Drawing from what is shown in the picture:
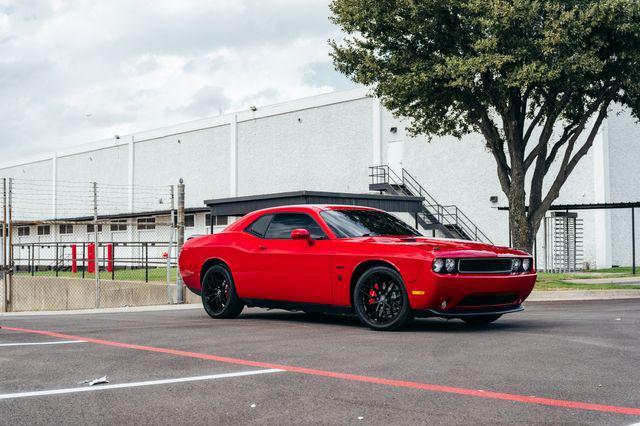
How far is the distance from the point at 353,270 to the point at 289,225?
1491 millimetres

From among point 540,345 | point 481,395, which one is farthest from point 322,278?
point 481,395

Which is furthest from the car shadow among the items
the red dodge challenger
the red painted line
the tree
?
the tree

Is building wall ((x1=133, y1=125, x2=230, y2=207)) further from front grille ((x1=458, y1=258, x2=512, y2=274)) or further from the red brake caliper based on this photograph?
front grille ((x1=458, y1=258, x2=512, y2=274))

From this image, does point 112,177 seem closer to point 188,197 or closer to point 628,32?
point 188,197

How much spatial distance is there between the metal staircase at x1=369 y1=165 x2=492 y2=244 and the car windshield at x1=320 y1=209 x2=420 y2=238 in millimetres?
21241

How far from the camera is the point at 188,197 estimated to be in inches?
1944

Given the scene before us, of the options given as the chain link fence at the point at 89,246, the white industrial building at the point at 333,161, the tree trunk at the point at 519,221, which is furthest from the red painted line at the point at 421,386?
the white industrial building at the point at 333,161

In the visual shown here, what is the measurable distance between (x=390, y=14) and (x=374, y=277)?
1241cm

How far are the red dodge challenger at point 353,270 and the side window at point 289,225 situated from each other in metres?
0.01

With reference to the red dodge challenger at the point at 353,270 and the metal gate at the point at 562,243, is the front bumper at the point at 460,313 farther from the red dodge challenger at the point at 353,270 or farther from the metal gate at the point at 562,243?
the metal gate at the point at 562,243

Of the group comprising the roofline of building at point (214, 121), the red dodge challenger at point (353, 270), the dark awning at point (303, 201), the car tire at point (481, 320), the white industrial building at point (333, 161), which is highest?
the roofline of building at point (214, 121)

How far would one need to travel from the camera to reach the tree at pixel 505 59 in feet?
60.5

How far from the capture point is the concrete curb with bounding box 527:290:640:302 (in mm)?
16781

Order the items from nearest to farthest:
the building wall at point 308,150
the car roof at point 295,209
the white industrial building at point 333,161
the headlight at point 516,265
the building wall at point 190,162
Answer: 1. the headlight at point 516,265
2. the car roof at point 295,209
3. the white industrial building at point 333,161
4. the building wall at point 308,150
5. the building wall at point 190,162
